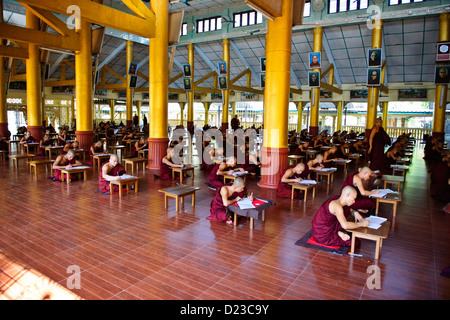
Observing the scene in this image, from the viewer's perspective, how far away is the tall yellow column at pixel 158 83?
1039 cm

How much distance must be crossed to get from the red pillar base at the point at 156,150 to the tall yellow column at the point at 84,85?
11.7 ft

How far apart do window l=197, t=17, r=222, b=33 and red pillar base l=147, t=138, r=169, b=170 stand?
1593 centimetres

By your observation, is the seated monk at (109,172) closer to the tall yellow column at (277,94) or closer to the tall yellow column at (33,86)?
the tall yellow column at (277,94)

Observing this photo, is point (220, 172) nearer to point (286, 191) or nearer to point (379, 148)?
point (286, 191)

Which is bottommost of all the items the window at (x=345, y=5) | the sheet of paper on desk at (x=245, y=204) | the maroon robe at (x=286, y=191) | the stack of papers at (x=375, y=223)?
the maroon robe at (x=286, y=191)

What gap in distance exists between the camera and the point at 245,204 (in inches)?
217

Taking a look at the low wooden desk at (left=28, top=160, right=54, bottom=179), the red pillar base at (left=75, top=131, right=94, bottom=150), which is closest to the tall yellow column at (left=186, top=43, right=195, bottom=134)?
the red pillar base at (left=75, top=131, right=94, bottom=150)

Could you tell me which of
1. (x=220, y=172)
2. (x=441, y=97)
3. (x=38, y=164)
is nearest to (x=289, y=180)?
(x=220, y=172)

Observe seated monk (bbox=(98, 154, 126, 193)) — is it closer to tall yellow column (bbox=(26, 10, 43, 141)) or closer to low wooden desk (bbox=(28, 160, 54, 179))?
low wooden desk (bbox=(28, 160, 54, 179))

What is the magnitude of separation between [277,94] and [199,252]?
18.0 feet

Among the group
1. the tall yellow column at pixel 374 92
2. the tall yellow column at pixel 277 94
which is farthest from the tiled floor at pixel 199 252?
the tall yellow column at pixel 374 92

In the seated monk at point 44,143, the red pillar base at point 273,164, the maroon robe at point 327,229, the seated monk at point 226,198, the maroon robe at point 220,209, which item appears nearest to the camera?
the maroon robe at point 327,229
